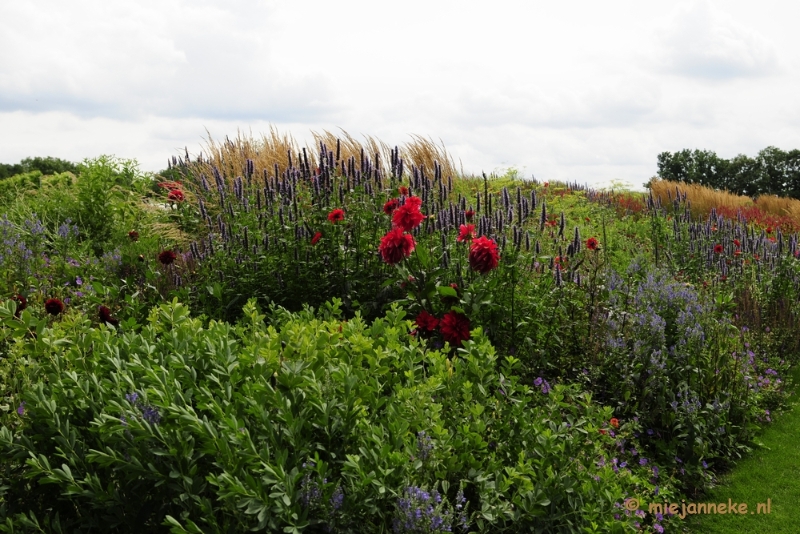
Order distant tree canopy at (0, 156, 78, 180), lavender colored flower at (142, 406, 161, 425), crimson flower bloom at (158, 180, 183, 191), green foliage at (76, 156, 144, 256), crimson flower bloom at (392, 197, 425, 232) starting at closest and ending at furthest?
lavender colored flower at (142, 406, 161, 425)
crimson flower bloom at (392, 197, 425, 232)
green foliage at (76, 156, 144, 256)
crimson flower bloom at (158, 180, 183, 191)
distant tree canopy at (0, 156, 78, 180)

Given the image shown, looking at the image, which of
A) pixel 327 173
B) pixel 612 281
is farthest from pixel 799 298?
pixel 327 173

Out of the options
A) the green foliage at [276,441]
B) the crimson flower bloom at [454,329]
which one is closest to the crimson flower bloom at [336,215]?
the crimson flower bloom at [454,329]

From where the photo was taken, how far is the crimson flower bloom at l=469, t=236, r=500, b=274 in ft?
13.7

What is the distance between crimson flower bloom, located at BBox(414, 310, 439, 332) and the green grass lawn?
6.32ft

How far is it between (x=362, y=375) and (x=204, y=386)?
644 millimetres

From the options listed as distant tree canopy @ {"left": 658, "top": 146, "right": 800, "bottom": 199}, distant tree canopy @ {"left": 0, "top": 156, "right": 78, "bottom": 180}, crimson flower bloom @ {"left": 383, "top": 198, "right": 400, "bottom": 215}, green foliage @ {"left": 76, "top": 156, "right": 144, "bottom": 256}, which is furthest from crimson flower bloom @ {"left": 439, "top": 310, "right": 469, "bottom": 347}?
distant tree canopy @ {"left": 0, "top": 156, "right": 78, "bottom": 180}

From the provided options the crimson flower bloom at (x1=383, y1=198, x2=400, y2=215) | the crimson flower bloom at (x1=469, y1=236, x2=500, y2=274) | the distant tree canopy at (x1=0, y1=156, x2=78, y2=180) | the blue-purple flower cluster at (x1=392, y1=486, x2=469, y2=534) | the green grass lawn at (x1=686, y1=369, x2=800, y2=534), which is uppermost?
the distant tree canopy at (x1=0, y1=156, x2=78, y2=180)

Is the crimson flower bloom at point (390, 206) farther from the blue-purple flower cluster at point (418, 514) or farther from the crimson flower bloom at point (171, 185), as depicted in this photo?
the crimson flower bloom at point (171, 185)

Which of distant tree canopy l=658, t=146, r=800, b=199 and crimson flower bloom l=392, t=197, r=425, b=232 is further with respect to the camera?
distant tree canopy l=658, t=146, r=800, b=199

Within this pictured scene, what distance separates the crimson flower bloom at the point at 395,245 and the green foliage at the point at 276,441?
3.28 ft

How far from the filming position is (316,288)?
497cm

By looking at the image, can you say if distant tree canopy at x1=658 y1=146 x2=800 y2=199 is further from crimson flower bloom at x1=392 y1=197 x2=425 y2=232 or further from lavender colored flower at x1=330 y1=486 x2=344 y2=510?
lavender colored flower at x1=330 y1=486 x2=344 y2=510

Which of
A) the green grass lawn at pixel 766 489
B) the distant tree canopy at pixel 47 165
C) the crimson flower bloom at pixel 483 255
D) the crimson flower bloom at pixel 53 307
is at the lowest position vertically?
the green grass lawn at pixel 766 489

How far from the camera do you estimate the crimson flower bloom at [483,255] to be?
4.18 meters
